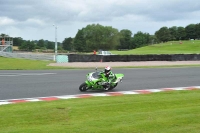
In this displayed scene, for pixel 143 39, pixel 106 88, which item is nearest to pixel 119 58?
pixel 106 88

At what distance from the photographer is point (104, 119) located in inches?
276

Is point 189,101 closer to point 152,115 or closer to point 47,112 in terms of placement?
point 152,115

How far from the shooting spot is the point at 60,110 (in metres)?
8.20

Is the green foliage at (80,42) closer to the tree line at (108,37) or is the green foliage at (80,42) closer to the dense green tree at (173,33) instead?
the tree line at (108,37)

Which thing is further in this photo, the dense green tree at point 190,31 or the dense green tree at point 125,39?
the dense green tree at point 125,39

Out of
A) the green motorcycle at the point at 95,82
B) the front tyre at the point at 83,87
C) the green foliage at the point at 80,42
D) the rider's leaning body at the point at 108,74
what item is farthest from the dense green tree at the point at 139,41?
the front tyre at the point at 83,87

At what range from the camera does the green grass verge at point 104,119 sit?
6141 millimetres

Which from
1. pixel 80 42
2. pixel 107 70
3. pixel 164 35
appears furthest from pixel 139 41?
pixel 107 70

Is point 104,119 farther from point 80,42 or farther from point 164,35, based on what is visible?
point 80,42

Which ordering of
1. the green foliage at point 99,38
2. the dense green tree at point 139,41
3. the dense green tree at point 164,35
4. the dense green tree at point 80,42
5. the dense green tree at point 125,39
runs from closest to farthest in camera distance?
1. the green foliage at point 99,38
2. the dense green tree at point 164,35
3. the dense green tree at point 80,42
4. the dense green tree at point 139,41
5. the dense green tree at point 125,39

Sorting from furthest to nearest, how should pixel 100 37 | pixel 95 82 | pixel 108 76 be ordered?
pixel 100 37
pixel 108 76
pixel 95 82

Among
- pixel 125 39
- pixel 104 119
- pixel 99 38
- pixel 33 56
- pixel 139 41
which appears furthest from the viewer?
pixel 125 39

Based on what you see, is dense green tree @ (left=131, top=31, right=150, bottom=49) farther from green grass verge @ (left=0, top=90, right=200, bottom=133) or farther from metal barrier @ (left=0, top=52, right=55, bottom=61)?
green grass verge @ (left=0, top=90, right=200, bottom=133)

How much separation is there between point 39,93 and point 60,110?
458cm
